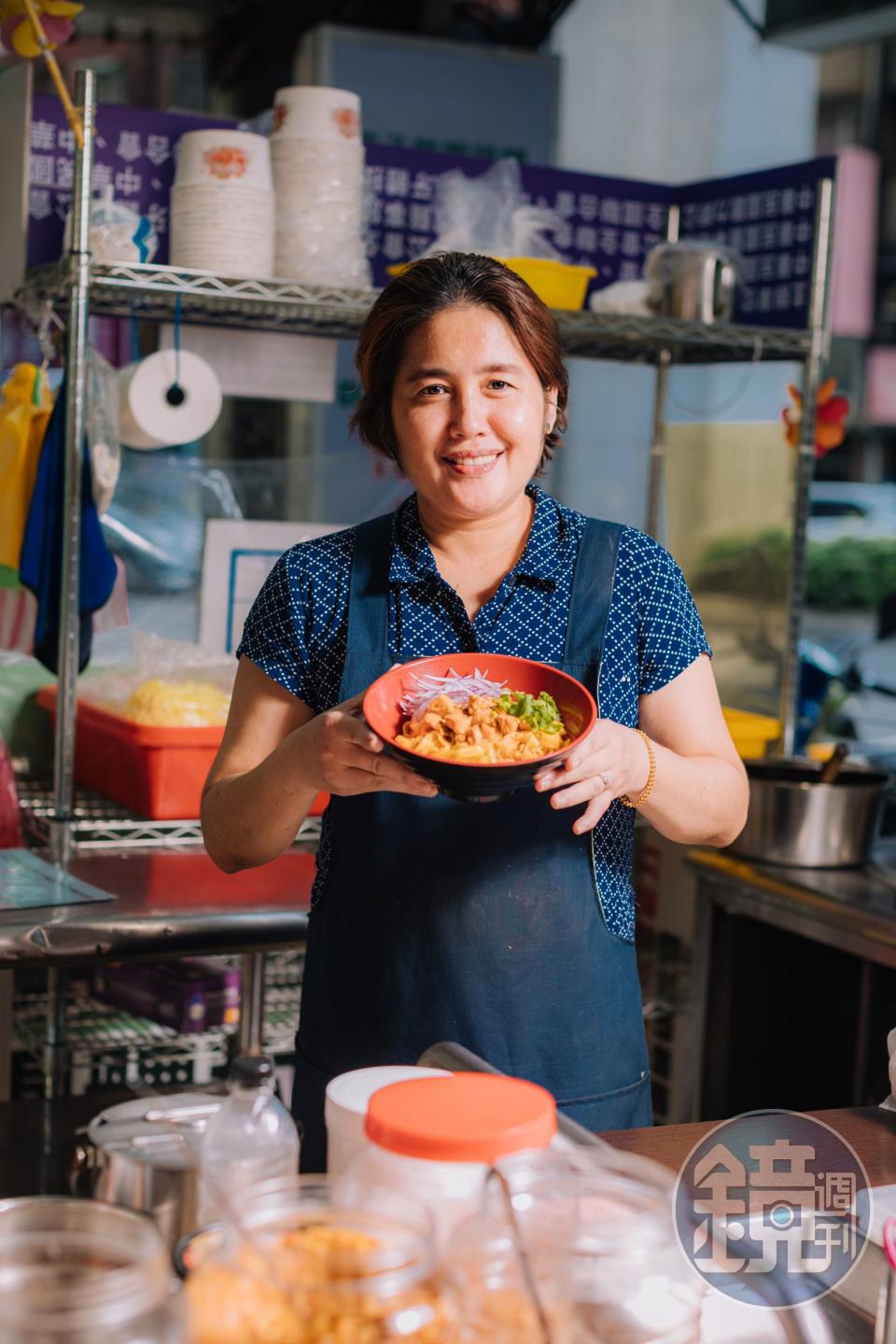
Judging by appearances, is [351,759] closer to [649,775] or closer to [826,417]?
[649,775]

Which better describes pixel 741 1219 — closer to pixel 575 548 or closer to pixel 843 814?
pixel 575 548

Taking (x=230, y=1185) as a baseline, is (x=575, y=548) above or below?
above

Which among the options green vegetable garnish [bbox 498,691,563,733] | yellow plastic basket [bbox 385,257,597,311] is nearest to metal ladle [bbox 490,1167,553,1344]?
green vegetable garnish [bbox 498,691,563,733]

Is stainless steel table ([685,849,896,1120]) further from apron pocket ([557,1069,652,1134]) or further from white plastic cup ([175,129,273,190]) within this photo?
white plastic cup ([175,129,273,190])

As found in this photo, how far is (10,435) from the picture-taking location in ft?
8.89

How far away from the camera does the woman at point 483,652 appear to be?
171 centimetres

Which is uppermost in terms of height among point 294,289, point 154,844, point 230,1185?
point 294,289

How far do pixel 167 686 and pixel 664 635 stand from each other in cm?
136

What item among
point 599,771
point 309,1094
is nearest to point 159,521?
point 309,1094

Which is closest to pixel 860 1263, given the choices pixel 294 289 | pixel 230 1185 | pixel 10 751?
pixel 230 1185

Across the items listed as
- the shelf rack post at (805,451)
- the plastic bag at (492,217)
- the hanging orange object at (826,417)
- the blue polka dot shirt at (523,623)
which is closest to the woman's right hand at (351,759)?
the blue polka dot shirt at (523,623)

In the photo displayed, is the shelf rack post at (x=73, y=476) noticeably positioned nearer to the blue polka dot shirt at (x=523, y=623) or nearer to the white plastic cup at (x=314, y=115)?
the white plastic cup at (x=314, y=115)

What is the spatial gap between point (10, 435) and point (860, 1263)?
2114 millimetres

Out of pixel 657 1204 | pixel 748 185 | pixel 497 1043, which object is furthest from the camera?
pixel 748 185
